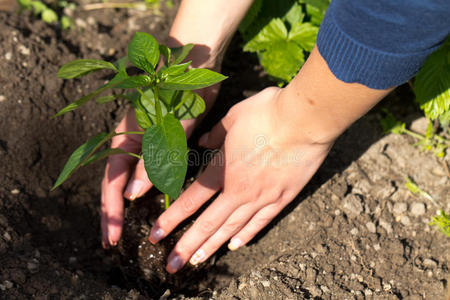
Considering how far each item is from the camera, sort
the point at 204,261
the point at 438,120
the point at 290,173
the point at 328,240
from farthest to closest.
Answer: the point at 438,120
the point at 204,261
the point at 328,240
the point at 290,173

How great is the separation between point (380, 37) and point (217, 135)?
80 centimetres

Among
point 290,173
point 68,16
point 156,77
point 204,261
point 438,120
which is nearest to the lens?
point 156,77

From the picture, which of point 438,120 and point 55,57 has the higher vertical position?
point 438,120

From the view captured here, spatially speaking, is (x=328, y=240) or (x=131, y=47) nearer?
(x=131, y=47)

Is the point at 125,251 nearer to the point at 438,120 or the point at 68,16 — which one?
the point at 68,16

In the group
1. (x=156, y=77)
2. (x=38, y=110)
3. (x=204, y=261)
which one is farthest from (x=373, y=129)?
(x=38, y=110)

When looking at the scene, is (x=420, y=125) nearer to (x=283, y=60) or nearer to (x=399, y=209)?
(x=399, y=209)

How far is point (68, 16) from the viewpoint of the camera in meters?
2.30

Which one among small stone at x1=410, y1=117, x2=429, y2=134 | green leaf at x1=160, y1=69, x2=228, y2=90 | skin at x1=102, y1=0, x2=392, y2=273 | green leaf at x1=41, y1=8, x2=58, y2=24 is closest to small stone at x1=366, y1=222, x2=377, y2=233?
skin at x1=102, y1=0, x2=392, y2=273

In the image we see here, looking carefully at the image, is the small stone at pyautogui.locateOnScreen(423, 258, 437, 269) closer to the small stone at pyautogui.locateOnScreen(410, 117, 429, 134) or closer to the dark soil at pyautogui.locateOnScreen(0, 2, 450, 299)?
the dark soil at pyautogui.locateOnScreen(0, 2, 450, 299)

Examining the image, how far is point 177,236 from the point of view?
178cm

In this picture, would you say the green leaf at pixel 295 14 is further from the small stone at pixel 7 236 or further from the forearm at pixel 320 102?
the small stone at pixel 7 236

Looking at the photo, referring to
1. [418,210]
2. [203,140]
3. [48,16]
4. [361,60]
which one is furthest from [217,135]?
[48,16]

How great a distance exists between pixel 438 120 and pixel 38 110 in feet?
5.54
